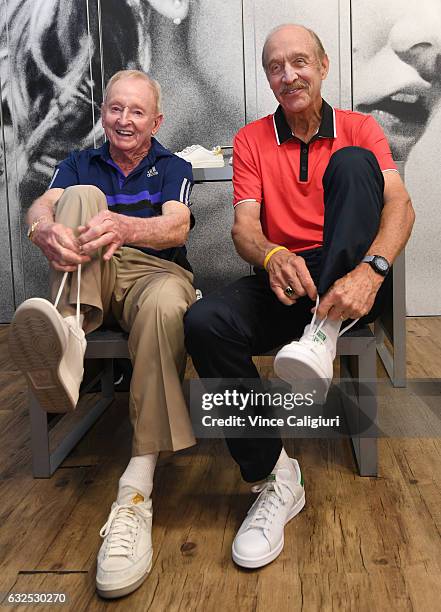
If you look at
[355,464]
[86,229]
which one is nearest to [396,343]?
[355,464]

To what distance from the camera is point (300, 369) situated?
4.37 feet

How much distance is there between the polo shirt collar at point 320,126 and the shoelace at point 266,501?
0.86 m

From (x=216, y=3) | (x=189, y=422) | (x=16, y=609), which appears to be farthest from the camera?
(x=216, y=3)

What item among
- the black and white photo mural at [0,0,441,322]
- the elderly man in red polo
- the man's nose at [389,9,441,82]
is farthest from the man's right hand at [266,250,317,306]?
the man's nose at [389,9,441,82]

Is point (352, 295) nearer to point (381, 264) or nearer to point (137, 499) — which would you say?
point (381, 264)

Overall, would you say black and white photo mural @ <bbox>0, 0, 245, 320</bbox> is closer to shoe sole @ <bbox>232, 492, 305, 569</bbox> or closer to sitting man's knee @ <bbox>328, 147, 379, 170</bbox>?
sitting man's knee @ <bbox>328, 147, 379, 170</bbox>

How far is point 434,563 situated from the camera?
1236mm

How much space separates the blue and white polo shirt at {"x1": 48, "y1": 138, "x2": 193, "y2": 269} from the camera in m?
1.74

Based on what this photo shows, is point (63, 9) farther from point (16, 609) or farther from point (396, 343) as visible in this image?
point (16, 609)

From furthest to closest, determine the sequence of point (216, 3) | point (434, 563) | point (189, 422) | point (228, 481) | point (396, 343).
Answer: point (216, 3) → point (396, 343) → point (228, 481) → point (189, 422) → point (434, 563)

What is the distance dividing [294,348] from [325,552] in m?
0.39

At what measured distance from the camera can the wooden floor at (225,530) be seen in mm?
1163

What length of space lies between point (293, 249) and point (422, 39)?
237 centimetres

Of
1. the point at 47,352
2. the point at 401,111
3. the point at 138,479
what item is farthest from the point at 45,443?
the point at 401,111
